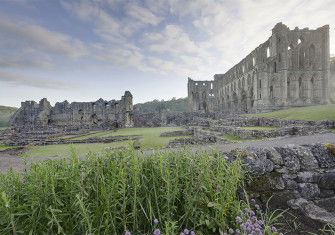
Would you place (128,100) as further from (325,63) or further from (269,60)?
(325,63)

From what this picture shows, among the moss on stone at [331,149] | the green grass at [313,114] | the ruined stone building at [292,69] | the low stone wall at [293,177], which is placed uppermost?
the ruined stone building at [292,69]

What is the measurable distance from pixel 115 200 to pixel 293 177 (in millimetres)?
3174

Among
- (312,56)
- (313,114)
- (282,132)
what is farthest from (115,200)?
(312,56)

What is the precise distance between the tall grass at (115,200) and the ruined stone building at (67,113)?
39.7 metres

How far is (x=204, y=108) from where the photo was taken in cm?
6488

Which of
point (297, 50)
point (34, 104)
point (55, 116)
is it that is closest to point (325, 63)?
point (297, 50)

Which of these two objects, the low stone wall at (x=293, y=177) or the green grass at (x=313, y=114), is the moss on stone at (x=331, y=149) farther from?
the green grass at (x=313, y=114)

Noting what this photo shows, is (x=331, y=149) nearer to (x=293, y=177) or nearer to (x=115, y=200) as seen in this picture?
(x=293, y=177)

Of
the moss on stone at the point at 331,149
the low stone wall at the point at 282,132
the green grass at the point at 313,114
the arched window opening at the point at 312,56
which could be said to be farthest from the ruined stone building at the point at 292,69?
the moss on stone at the point at 331,149

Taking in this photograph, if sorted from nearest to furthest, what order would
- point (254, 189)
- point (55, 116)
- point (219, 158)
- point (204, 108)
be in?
point (219, 158)
point (254, 189)
point (55, 116)
point (204, 108)

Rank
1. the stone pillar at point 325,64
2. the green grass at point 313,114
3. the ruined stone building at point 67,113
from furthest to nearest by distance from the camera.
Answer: the ruined stone building at point 67,113, the stone pillar at point 325,64, the green grass at point 313,114

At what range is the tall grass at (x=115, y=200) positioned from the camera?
1.71 metres

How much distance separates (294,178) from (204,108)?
62.6m

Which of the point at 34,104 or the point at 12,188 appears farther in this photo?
the point at 34,104
